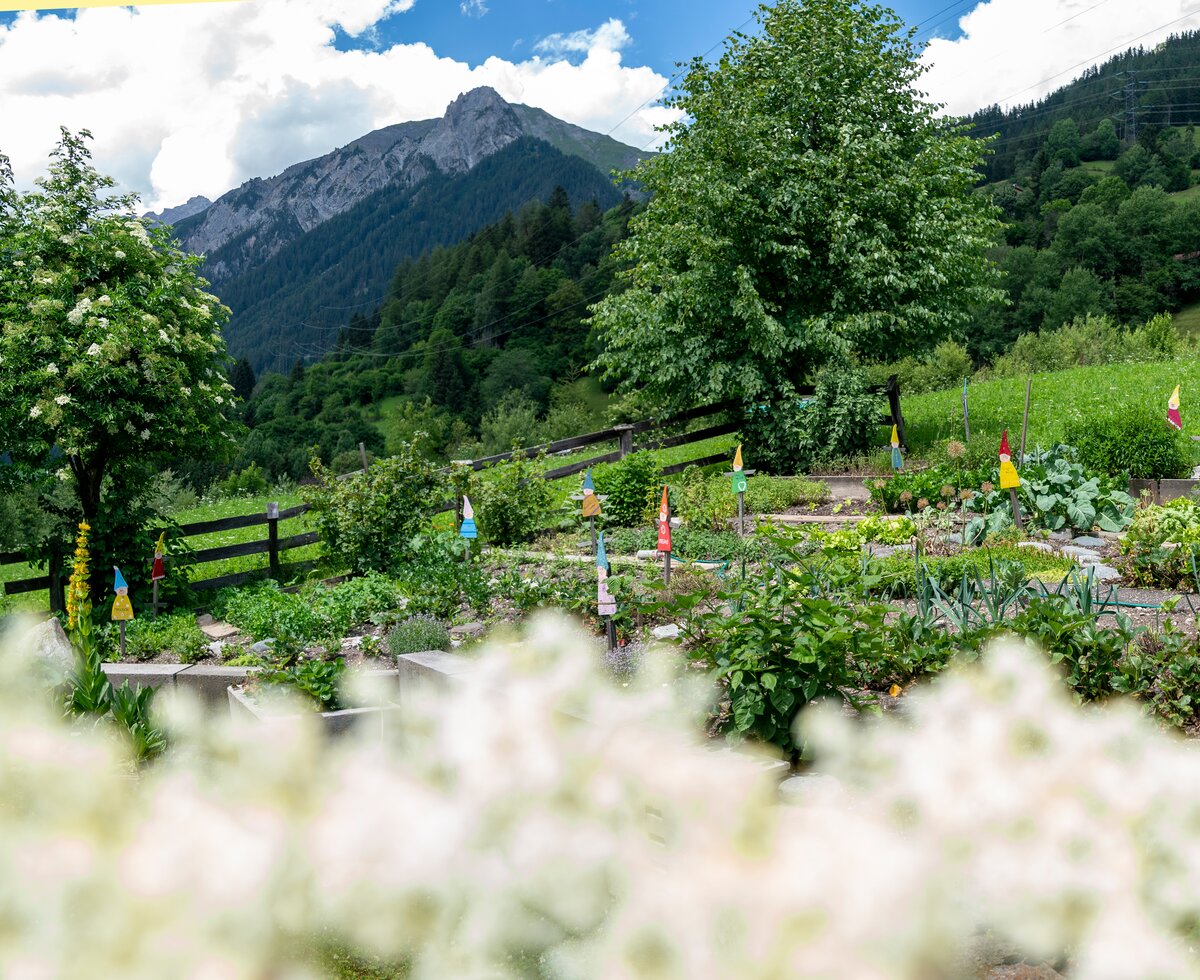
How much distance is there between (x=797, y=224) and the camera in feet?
41.4

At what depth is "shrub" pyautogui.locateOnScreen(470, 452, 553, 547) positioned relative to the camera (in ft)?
28.0

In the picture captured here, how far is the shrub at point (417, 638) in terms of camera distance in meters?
4.96

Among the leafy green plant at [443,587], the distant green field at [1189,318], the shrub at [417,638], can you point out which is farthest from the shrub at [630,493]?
the distant green field at [1189,318]

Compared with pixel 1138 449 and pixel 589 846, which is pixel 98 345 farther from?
pixel 1138 449

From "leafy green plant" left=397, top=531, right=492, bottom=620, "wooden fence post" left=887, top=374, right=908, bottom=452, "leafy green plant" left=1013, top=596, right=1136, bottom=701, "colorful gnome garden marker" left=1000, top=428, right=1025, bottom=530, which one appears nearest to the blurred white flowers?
"leafy green plant" left=1013, top=596, right=1136, bottom=701

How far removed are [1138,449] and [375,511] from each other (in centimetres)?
681

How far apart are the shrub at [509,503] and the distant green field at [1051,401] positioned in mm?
5830

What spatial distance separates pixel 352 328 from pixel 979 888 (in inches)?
2893

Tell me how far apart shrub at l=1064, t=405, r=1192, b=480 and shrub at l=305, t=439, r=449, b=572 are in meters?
6.04

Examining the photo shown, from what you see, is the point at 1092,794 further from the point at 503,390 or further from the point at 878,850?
the point at 503,390

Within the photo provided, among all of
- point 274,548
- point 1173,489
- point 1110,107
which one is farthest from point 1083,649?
point 1110,107

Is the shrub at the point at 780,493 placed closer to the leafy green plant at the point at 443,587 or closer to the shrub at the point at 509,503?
the shrub at the point at 509,503

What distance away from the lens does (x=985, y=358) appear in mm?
40250

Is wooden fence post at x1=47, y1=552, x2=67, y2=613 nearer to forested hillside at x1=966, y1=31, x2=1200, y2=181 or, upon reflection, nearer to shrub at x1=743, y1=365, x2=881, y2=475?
shrub at x1=743, y1=365, x2=881, y2=475
